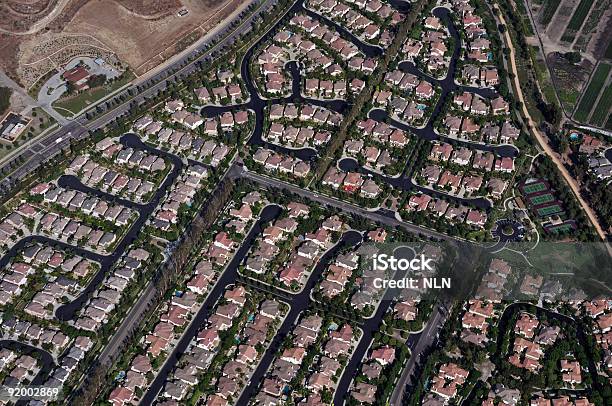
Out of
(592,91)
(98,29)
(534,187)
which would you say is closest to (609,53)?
(592,91)

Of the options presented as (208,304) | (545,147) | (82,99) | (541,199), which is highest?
(545,147)

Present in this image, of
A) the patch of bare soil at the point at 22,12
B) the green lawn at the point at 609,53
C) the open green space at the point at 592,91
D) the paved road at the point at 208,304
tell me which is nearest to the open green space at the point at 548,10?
the green lawn at the point at 609,53

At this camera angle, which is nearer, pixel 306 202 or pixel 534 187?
pixel 306 202

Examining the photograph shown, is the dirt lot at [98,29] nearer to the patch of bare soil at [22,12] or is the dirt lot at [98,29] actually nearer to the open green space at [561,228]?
the patch of bare soil at [22,12]

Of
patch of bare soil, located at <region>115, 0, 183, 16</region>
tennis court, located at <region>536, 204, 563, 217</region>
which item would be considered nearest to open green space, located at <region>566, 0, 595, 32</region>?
tennis court, located at <region>536, 204, 563, 217</region>

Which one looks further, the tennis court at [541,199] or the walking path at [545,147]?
the tennis court at [541,199]

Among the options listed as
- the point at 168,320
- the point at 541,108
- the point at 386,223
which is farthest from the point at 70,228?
the point at 541,108

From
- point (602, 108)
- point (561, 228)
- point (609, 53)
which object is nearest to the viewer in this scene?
point (561, 228)

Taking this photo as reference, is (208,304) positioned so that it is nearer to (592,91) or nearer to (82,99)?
(82,99)
